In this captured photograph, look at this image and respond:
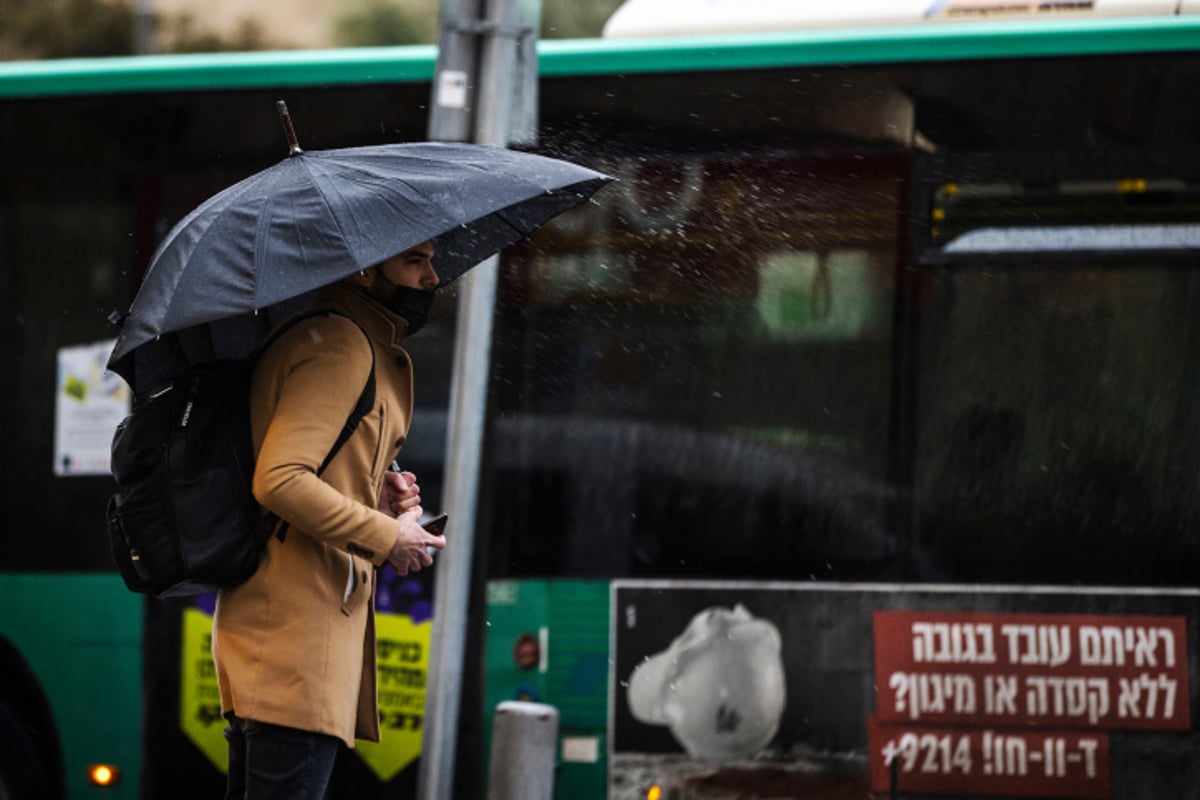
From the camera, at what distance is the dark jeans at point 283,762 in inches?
126

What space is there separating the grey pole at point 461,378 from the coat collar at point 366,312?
1865mm

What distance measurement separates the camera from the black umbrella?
10.2 feet

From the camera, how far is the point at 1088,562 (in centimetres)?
527

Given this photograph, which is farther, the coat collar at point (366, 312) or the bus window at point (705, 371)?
the bus window at point (705, 371)

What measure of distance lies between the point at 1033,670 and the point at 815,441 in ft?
3.47

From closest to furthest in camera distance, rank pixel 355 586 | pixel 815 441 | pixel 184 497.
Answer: pixel 184 497 → pixel 355 586 → pixel 815 441

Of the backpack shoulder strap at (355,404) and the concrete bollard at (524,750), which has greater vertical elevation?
the backpack shoulder strap at (355,404)

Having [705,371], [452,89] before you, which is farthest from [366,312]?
[705,371]

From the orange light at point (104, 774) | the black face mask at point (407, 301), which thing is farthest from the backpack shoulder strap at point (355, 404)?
the orange light at point (104, 774)

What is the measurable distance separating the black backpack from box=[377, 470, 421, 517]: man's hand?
372 millimetres

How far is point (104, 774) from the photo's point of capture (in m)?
5.90

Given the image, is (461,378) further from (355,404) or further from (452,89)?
(355,404)

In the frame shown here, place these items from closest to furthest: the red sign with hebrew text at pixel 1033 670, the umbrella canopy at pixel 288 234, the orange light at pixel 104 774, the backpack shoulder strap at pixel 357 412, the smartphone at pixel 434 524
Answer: the umbrella canopy at pixel 288 234
the backpack shoulder strap at pixel 357 412
the smartphone at pixel 434 524
the red sign with hebrew text at pixel 1033 670
the orange light at pixel 104 774

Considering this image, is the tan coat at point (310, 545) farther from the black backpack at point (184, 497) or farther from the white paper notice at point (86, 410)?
the white paper notice at point (86, 410)
